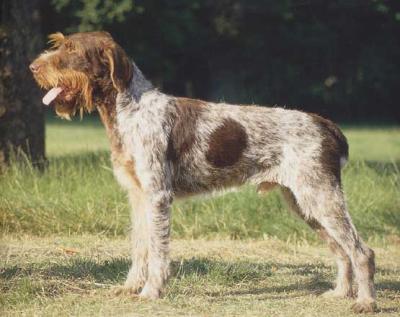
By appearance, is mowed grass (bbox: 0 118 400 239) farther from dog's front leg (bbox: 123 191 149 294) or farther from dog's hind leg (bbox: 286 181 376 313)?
dog's hind leg (bbox: 286 181 376 313)

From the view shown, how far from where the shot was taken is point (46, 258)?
881 cm

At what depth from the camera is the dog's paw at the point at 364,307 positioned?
711 centimetres

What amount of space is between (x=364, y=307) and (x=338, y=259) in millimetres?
787

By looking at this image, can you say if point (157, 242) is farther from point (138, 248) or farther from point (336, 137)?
point (336, 137)

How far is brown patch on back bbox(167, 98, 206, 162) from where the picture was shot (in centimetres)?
746

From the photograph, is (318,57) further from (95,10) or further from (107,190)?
(107,190)

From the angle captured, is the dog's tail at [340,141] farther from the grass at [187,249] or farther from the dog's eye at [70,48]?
the dog's eye at [70,48]

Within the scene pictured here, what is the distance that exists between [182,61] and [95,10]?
48.7ft

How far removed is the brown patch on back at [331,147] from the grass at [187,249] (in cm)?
110

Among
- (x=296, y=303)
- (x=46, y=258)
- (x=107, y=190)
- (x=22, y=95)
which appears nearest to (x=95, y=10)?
(x=22, y=95)

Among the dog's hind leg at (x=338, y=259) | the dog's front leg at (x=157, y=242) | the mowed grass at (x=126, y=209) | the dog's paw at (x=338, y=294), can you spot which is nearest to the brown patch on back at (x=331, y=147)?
the dog's hind leg at (x=338, y=259)

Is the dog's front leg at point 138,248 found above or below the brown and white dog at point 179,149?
below

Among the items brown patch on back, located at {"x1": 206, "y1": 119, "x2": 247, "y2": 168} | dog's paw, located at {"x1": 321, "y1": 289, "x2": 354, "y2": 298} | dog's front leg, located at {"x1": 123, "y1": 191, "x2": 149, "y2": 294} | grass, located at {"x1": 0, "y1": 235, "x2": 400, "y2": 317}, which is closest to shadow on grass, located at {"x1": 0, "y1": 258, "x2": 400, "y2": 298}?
grass, located at {"x1": 0, "y1": 235, "x2": 400, "y2": 317}

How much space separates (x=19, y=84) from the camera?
14164 mm
